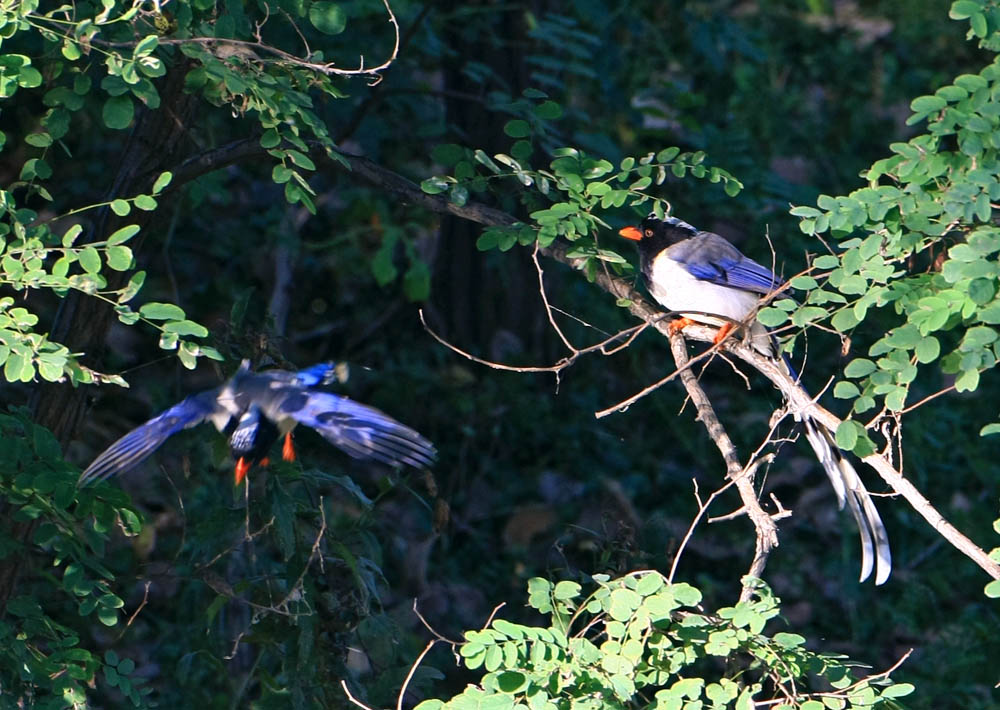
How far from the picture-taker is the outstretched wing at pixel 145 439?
Result: 3648mm

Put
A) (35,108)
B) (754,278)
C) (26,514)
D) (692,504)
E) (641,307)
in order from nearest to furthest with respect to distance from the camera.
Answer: (26,514)
(641,307)
(754,278)
(35,108)
(692,504)

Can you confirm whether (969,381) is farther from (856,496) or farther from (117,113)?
(117,113)

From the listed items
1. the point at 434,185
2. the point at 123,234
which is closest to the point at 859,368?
the point at 434,185

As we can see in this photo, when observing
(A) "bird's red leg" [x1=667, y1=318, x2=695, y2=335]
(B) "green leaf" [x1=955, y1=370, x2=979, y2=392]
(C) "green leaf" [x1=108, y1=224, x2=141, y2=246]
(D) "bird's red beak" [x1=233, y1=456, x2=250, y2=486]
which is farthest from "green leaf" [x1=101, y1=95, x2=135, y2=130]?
(B) "green leaf" [x1=955, y1=370, x2=979, y2=392]

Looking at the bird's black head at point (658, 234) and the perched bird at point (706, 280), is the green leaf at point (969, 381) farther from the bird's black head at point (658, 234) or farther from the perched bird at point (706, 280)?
the bird's black head at point (658, 234)

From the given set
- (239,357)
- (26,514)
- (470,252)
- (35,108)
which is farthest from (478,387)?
(26,514)

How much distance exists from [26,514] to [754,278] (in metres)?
2.59

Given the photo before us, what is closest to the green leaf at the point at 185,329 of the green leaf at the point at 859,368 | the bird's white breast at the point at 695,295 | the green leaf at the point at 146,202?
the green leaf at the point at 146,202

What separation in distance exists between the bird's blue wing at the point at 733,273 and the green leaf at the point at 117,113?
204 centimetres

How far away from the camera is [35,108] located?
5.81m

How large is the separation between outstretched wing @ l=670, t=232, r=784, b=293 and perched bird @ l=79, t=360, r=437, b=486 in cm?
144

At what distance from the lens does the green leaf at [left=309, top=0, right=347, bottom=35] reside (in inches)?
145

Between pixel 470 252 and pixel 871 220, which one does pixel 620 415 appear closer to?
pixel 470 252

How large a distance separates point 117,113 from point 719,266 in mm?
2208
